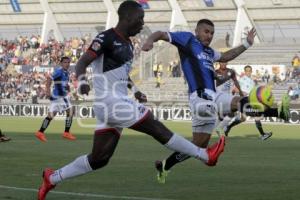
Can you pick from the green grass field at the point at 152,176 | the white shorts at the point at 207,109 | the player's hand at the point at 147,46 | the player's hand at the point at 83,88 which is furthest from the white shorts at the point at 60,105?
the player's hand at the point at 83,88

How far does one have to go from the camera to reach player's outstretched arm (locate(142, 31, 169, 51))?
416 inches

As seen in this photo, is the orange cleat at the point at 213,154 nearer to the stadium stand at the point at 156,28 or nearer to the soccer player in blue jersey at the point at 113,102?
the soccer player in blue jersey at the point at 113,102

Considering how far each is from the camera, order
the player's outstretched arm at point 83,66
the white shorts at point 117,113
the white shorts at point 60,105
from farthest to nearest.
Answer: the white shorts at point 60,105, the white shorts at point 117,113, the player's outstretched arm at point 83,66

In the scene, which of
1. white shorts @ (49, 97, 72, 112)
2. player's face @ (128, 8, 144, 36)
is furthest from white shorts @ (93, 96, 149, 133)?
white shorts @ (49, 97, 72, 112)

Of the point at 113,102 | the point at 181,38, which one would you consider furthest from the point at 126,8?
the point at 181,38

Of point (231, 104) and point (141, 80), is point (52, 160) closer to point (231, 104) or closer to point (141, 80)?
point (231, 104)

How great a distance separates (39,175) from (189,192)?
3.06m

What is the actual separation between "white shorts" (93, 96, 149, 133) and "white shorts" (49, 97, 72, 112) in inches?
604

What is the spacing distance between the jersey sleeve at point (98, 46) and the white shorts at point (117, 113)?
21.6 inches

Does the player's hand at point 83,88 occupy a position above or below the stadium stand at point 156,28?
below

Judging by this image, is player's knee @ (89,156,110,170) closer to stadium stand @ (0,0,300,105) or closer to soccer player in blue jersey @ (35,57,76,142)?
soccer player in blue jersey @ (35,57,76,142)

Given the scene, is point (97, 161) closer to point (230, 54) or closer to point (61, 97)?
point (230, 54)

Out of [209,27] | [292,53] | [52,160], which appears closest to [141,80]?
[292,53]

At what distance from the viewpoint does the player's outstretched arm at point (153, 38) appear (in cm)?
1058
